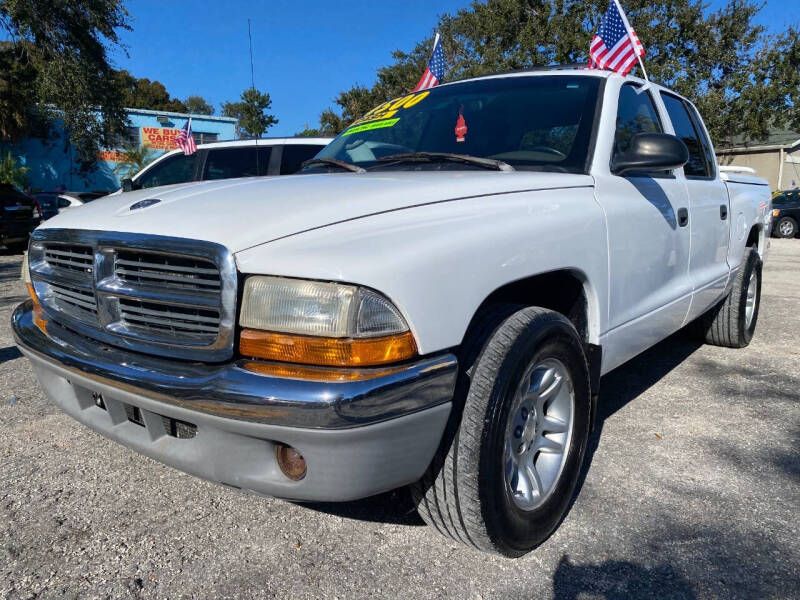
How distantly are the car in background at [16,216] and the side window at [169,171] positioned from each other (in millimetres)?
4669

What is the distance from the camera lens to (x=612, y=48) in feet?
17.5

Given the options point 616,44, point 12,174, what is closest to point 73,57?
point 12,174

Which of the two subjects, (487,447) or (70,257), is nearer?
(487,447)

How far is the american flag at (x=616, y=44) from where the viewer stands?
5159 mm

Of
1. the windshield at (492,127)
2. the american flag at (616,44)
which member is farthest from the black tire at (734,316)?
the windshield at (492,127)

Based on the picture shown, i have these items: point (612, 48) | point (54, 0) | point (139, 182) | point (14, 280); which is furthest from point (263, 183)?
point (54, 0)

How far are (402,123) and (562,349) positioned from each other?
158 centimetres

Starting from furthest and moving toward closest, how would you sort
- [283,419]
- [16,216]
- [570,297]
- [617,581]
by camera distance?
1. [16,216]
2. [570,297]
3. [617,581]
4. [283,419]

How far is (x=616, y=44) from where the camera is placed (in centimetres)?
529

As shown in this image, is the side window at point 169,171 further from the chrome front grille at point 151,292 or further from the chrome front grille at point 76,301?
the chrome front grille at point 151,292

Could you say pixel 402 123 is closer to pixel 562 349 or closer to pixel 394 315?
pixel 562 349

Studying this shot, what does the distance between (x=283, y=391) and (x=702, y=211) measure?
2880 millimetres

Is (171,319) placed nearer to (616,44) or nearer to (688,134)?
(688,134)

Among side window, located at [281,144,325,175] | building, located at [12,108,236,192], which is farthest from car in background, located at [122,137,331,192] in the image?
building, located at [12,108,236,192]
